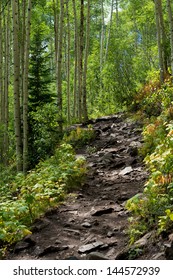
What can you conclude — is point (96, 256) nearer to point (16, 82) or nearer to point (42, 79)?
point (16, 82)

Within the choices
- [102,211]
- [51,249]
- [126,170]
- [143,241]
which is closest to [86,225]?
[102,211]

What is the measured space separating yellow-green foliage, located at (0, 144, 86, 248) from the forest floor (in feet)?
0.51

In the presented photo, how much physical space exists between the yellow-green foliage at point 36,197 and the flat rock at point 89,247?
0.78m

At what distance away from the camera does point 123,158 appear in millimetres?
8445

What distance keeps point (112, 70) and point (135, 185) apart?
9.52 metres

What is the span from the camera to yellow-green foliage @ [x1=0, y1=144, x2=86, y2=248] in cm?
493

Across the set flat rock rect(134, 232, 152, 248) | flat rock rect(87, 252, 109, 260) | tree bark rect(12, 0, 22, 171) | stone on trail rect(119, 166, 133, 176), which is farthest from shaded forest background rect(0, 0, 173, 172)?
flat rock rect(134, 232, 152, 248)

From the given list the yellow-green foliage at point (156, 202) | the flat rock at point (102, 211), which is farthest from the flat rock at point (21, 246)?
the yellow-green foliage at point (156, 202)

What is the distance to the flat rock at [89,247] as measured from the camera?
14.3 feet

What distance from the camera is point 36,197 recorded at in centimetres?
600

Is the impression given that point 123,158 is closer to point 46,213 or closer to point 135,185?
point 135,185

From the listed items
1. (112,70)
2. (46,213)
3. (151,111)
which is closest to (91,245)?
(46,213)

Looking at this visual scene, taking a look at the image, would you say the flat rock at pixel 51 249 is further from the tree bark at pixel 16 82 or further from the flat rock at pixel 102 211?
the tree bark at pixel 16 82

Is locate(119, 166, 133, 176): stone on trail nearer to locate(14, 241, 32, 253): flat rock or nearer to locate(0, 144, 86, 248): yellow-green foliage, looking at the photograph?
locate(0, 144, 86, 248): yellow-green foliage
